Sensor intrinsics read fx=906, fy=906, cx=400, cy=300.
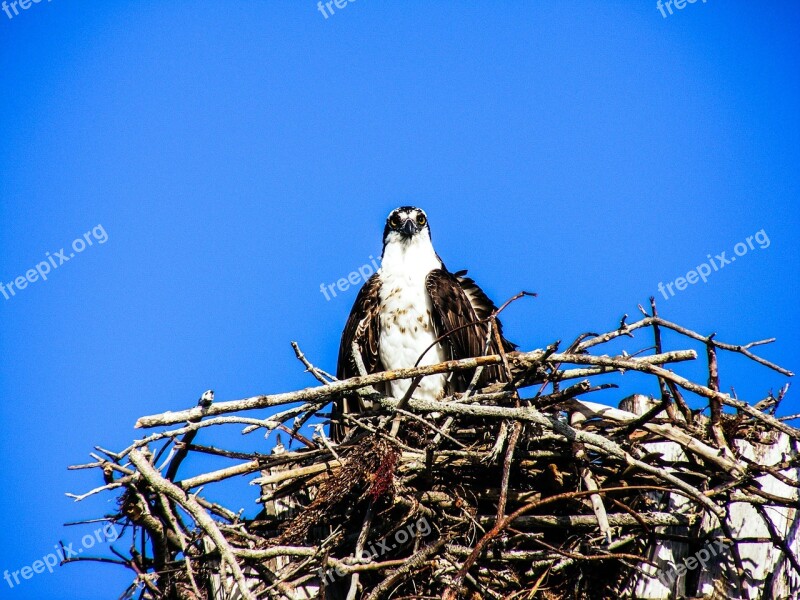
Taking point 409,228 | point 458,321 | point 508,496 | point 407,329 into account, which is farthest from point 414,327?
point 508,496

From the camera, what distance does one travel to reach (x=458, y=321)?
609cm

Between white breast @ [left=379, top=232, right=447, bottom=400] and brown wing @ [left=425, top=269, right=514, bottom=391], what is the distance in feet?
0.28

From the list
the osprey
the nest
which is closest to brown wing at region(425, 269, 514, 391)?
the osprey

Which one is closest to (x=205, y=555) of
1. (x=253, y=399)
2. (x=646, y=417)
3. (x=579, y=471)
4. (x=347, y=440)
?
(x=253, y=399)

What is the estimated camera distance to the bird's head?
22.6ft

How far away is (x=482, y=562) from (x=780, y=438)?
164 centimetres

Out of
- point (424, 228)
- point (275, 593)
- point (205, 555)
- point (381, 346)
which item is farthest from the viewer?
point (424, 228)

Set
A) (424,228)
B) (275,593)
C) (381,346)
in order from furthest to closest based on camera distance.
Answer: (424,228) < (381,346) < (275,593)

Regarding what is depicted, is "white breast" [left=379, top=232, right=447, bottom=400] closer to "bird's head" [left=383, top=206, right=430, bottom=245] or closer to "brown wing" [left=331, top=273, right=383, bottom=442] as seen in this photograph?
"brown wing" [left=331, top=273, right=383, bottom=442]

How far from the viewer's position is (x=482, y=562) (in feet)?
14.1

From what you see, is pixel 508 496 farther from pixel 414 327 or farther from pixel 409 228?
pixel 409 228

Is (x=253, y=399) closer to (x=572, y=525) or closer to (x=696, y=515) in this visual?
(x=572, y=525)

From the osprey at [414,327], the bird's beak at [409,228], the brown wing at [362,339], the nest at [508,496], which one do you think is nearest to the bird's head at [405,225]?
the bird's beak at [409,228]

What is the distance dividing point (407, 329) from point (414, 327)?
0.05m
